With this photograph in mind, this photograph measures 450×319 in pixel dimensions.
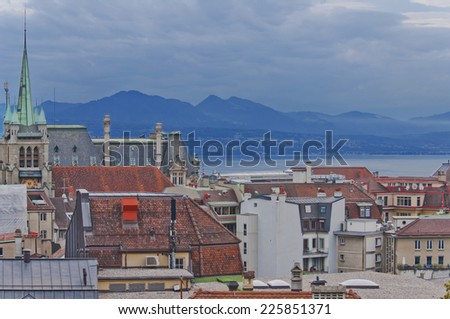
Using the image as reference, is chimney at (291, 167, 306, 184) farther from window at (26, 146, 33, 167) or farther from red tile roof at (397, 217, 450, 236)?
red tile roof at (397, 217, 450, 236)

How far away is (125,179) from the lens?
6788 cm

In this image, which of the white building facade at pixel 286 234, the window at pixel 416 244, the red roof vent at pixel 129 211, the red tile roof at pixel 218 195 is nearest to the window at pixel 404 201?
the red tile roof at pixel 218 195

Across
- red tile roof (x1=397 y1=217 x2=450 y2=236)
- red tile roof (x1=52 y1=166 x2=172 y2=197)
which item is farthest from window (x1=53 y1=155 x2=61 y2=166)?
red tile roof (x1=397 y1=217 x2=450 y2=236)

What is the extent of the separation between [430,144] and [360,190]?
358ft

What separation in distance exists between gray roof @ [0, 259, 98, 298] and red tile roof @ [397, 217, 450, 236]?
861 inches

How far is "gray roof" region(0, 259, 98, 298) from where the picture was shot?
21578 millimetres

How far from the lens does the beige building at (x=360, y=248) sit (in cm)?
4341

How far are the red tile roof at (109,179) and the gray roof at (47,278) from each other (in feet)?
137

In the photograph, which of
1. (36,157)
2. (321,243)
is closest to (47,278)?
(321,243)

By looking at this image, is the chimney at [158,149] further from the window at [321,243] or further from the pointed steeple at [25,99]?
the window at [321,243]

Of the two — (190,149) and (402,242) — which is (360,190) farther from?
(190,149)

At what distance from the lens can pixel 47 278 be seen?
22.2m

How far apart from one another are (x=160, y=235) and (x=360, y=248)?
14958mm

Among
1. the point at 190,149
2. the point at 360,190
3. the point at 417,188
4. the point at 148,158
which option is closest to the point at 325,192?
the point at 360,190
